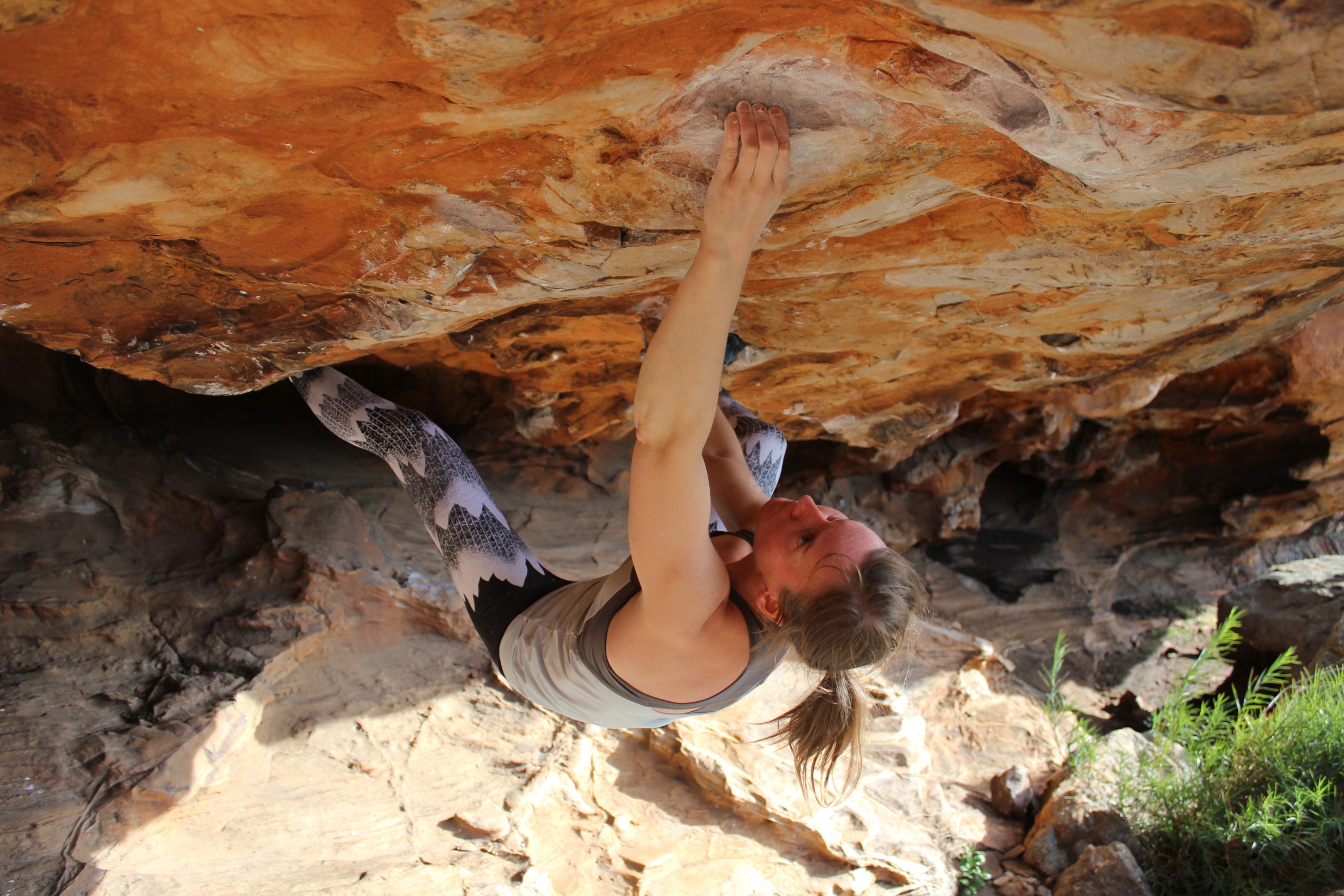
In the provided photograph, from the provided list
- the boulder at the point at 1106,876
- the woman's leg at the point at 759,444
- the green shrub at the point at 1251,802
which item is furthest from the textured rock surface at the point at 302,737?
the woman's leg at the point at 759,444

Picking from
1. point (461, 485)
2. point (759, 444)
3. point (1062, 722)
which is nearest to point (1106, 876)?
point (1062, 722)

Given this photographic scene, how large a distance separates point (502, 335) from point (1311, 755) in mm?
3598

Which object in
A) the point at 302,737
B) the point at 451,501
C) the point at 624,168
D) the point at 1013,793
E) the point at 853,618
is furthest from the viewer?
the point at 1013,793

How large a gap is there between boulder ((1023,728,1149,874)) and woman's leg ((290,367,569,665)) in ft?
8.57

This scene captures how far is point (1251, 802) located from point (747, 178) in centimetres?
350

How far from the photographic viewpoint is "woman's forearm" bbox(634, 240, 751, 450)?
45.8 inches

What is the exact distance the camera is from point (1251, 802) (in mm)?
3338

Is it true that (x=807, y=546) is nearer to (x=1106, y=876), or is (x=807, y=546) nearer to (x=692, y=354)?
(x=692, y=354)

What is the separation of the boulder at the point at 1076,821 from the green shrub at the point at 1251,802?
103 millimetres

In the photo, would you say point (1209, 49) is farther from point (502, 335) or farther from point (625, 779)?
point (625, 779)

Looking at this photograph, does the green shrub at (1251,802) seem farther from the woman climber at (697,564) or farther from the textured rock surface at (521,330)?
the woman climber at (697,564)

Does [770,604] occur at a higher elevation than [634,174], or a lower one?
lower

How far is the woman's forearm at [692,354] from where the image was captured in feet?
3.82

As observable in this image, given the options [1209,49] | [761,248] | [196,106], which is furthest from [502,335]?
[1209,49]
